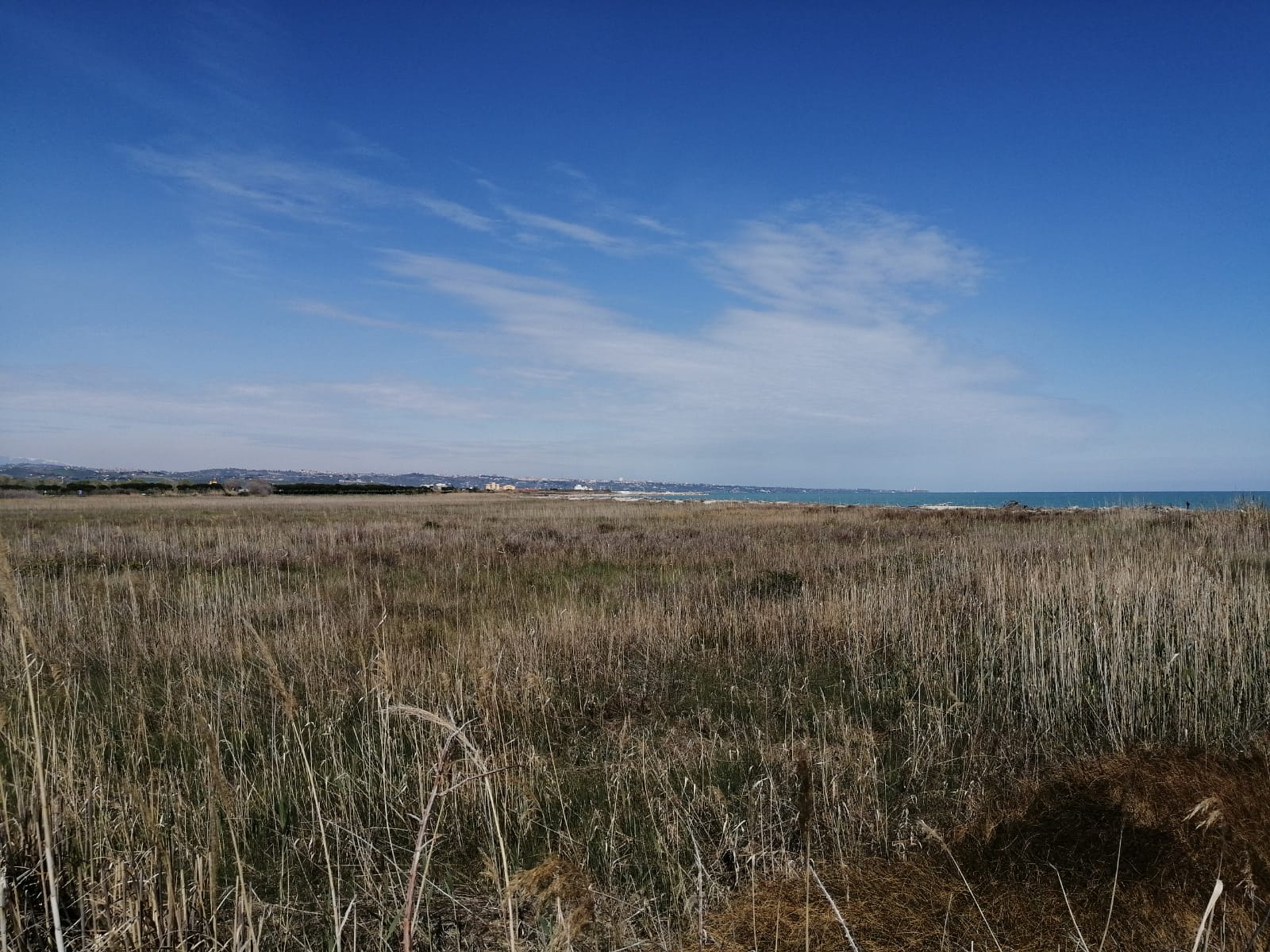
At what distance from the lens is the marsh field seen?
7.91 ft

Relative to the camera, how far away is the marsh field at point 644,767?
2.41m

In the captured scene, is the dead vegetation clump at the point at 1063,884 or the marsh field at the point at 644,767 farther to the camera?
the marsh field at the point at 644,767

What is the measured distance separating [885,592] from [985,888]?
6.91m

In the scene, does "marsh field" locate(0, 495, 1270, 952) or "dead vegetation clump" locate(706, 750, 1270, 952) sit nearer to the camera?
"dead vegetation clump" locate(706, 750, 1270, 952)

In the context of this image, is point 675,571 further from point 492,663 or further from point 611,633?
point 492,663

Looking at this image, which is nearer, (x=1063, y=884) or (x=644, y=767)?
(x=1063, y=884)

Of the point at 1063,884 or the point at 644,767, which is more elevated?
the point at 1063,884

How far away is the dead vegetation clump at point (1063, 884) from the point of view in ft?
7.30

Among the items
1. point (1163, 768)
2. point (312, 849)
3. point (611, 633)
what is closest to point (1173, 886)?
point (1163, 768)

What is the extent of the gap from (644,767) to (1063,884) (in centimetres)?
218

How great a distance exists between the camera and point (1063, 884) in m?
2.50

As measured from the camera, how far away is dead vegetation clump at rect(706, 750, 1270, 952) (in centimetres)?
222

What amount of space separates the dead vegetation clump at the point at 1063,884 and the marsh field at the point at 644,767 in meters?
0.01

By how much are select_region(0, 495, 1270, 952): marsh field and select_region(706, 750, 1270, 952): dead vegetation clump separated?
13 millimetres
